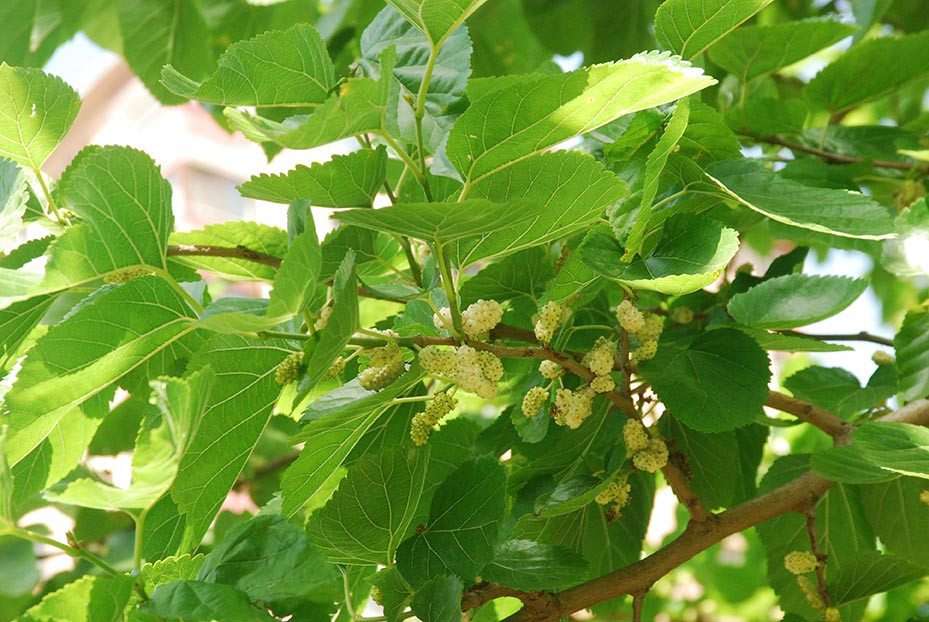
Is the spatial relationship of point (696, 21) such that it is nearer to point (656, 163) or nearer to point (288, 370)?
point (656, 163)

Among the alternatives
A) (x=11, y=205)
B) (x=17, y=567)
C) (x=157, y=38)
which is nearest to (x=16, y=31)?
(x=157, y=38)

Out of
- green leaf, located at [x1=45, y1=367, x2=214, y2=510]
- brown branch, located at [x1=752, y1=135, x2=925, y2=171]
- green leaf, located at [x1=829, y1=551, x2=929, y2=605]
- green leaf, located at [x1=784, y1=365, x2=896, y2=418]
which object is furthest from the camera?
brown branch, located at [x1=752, y1=135, x2=925, y2=171]

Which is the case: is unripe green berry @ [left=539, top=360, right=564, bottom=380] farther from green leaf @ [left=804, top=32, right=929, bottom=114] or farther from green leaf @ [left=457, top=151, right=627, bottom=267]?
green leaf @ [left=804, top=32, right=929, bottom=114]

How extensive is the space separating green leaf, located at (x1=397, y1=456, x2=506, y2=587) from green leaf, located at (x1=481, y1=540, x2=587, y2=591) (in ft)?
0.06

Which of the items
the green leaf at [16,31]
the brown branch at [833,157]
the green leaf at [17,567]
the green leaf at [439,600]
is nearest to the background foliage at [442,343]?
the green leaf at [439,600]

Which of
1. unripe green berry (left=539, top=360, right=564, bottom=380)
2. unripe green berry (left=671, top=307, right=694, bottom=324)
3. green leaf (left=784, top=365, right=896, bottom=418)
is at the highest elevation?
unripe green berry (left=539, top=360, right=564, bottom=380)

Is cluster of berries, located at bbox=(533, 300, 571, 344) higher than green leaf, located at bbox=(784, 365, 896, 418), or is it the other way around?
cluster of berries, located at bbox=(533, 300, 571, 344)

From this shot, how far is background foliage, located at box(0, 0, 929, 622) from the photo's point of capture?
19.4 inches

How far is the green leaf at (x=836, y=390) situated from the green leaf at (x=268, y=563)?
1.79 ft

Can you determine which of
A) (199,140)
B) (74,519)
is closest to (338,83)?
(74,519)

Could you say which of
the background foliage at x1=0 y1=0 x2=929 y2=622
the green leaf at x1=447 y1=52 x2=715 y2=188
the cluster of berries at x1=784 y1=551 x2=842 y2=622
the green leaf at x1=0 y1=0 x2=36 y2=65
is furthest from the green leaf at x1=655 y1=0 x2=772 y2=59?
the green leaf at x1=0 y1=0 x2=36 y2=65

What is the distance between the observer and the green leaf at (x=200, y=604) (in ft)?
1.47

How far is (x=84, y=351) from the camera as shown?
0.56m

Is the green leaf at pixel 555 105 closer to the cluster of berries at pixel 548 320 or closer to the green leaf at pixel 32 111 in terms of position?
the cluster of berries at pixel 548 320
